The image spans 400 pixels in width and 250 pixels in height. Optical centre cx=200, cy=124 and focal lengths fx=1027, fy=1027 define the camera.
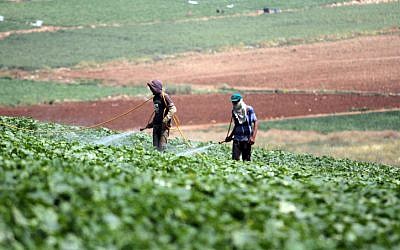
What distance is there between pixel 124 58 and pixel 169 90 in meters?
19.8

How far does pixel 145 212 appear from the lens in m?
11.9

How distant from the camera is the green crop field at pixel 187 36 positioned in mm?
85625

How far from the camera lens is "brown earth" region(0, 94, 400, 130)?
173 ft

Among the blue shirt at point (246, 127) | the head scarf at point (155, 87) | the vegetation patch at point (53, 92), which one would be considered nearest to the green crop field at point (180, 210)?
the blue shirt at point (246, 127)

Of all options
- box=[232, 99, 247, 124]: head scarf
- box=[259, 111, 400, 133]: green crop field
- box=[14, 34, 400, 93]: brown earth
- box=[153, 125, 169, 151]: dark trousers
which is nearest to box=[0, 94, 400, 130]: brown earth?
box=[259, 111, 400, 133]: green crop field

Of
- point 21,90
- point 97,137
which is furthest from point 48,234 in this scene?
point 21,90

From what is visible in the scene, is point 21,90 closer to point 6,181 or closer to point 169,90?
point 169,90

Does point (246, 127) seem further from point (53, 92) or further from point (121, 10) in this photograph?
point (121, 10)

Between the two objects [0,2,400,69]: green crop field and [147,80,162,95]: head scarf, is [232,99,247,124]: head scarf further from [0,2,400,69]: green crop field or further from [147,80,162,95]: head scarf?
[0,2,400,69]: green crop field

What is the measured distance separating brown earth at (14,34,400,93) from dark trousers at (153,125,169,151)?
37445 mm

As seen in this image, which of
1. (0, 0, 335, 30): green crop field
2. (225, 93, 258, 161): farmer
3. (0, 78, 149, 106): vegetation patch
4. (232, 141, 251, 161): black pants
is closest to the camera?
(225, 93, 258, 161): farmer

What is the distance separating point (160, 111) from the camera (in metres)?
24.5

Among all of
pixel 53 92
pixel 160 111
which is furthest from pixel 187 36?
pixel 160 111

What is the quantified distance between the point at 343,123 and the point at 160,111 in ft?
79.0
